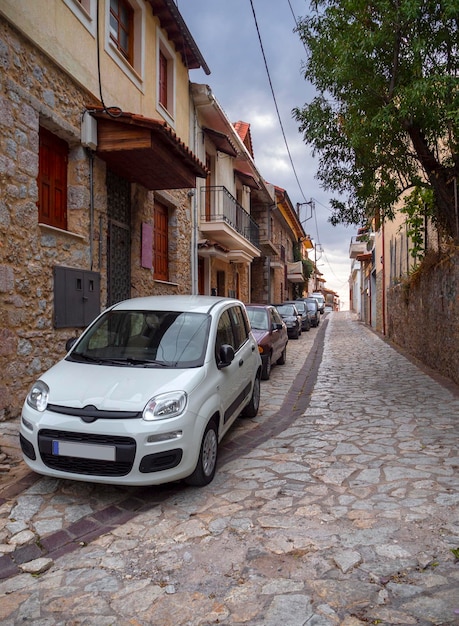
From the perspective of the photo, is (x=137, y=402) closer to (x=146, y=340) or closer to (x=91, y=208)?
(x=146, y=340)

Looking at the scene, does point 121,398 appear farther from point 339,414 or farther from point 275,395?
point 275,395

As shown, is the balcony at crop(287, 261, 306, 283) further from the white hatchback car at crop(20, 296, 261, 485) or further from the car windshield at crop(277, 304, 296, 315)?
the white hatchback car at crop(20, 296, 261, 485)

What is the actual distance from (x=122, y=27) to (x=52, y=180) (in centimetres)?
416

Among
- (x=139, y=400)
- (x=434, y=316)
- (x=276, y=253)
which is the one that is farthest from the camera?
(x=276, y=253)

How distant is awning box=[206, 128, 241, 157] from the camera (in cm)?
1390

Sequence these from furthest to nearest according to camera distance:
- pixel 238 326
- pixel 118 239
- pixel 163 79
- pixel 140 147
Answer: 1. pixel 163 79
2. pixel 118 239
3. pixel 140 147
4. pixel 238 326

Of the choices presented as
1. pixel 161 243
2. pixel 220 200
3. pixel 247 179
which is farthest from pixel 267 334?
pixel 247 179

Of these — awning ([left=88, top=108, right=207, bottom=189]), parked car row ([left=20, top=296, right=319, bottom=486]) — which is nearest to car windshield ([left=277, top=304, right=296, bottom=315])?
awning ([left=88, top=108, right=207, bottom=189])

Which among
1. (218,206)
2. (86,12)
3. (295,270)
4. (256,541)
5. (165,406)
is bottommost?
(256,541)

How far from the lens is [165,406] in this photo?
3611 millimetres

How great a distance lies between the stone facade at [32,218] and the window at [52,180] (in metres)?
0.11

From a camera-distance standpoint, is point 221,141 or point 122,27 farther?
point 221,141

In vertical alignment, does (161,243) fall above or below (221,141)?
below

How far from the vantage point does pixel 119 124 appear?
7.32 meters
